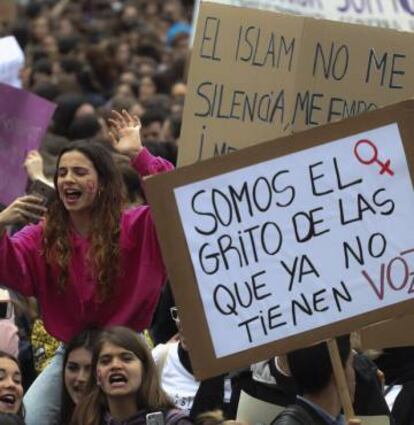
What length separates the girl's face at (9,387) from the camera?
24.2 ft

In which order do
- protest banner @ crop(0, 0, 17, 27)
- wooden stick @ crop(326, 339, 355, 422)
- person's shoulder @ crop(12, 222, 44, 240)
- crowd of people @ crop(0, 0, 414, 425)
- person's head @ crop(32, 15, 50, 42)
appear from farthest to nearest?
person's head @ crop(32, 15, 50, 42)
protest banner @ crop(0, 0, 17, 27)
person's shoulder @ crop(12, 222, 44, 240)
crowd of people @ crop(0, 0, 414, 425)
wooden stick @ crop(326, 339, 355, 422)

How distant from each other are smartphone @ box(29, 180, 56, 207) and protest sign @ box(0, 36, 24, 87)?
3.33m

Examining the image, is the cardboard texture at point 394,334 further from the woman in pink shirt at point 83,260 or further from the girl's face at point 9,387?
the girl's face at point 9,387

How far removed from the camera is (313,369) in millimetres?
6660

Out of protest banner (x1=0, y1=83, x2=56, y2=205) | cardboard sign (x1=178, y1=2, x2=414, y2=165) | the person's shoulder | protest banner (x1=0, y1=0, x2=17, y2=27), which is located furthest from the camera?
protest banner (x1=0, y1=0, x2=17, y2=27)

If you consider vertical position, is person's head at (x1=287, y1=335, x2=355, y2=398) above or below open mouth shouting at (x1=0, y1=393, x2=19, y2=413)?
below

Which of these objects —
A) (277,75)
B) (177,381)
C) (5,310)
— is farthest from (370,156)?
(277,75)

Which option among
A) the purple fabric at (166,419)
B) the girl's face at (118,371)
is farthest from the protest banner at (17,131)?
the purple fabric at (166,419)

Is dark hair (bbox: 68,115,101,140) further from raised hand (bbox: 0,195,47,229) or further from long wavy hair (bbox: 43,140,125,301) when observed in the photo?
raised hand (bbox: 0,195,47,229)

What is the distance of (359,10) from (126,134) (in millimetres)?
3747

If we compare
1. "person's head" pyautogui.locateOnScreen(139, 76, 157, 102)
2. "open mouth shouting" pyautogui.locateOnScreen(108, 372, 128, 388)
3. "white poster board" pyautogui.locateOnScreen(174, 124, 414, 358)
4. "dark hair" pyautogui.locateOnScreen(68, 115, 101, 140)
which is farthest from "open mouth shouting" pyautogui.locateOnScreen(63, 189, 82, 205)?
"person's head" pyautogui.locateOnScreen(139, 76, 157, 102)

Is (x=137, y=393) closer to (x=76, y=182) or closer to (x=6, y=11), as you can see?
(x=76, y=182)

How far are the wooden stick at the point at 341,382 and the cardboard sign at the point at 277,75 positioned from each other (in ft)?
8.62

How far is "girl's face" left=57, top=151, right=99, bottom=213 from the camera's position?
792cm
